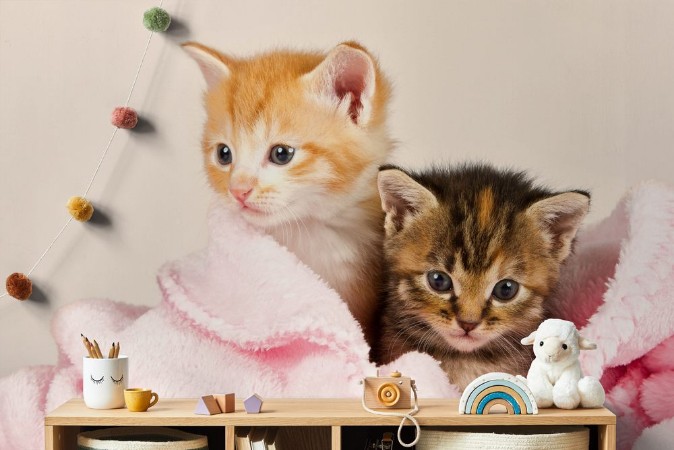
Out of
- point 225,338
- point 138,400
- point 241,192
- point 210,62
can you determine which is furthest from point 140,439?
point 210,62

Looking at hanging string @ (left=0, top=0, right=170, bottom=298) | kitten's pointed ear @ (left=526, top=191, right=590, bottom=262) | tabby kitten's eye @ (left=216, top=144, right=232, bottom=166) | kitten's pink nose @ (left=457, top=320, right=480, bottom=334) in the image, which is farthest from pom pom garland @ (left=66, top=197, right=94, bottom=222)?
kitten's pointed ear @ (left=526, top=191, right=590, bottom=262)

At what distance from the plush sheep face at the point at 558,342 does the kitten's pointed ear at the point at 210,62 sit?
2.63 ft

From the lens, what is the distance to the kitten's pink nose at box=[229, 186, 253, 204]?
1615mm

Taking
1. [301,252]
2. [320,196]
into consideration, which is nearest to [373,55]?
[320,196]

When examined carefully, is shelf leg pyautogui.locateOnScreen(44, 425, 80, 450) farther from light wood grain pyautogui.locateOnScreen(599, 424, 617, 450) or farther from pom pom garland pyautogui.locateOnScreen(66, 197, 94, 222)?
light wood grain pyautogui.locateOnScreen(599, 424, 617, 450)

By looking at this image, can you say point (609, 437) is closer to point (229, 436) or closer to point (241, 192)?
point (229, 436)

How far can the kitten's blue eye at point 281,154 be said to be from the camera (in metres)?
1.61

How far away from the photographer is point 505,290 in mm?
1602

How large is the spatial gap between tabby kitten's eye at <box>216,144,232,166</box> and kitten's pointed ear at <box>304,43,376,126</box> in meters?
0.21

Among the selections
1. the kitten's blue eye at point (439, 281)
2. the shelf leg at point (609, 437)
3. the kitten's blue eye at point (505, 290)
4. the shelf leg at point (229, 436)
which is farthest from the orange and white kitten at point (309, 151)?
Result: the shelf leg at point (609, 437)

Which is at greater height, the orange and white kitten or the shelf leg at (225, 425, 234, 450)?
the orange and white kitten

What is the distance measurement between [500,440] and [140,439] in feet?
2.20

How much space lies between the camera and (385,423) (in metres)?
1.43

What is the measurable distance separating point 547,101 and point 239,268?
0.72 meters
